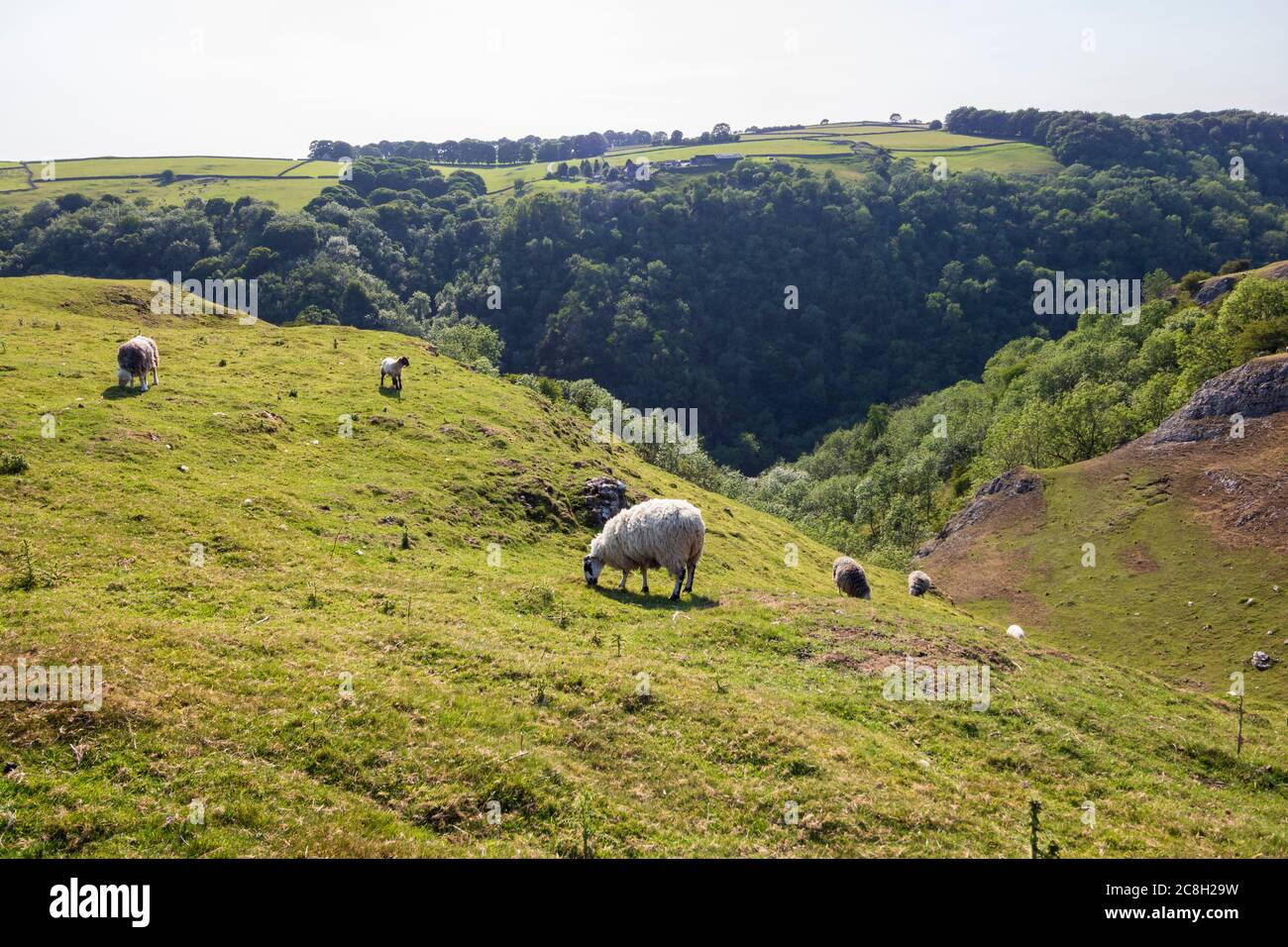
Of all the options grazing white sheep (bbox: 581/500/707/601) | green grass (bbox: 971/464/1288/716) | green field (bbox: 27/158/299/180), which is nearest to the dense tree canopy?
Answer: green field (bbox: 27/158/299/180)

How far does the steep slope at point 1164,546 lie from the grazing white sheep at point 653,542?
1244 inches

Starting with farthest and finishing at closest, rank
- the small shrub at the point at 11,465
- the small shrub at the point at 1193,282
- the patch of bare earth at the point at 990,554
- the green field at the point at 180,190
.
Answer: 1. the green field at the point at 180,190
2. the small shrub at the point at 1193,282
3. the patch of bare earth at the point at 990,554
4. the small shrub at the point at 11,465

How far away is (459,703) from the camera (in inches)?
551

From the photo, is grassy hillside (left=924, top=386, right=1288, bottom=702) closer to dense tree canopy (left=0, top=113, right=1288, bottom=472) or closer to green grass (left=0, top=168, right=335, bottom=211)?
dense tree canopy (left=0, top=113, right=1288, bottom=472)

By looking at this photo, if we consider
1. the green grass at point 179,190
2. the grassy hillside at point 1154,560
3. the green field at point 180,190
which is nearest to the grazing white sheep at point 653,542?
the grassy hillside at point 1154,560

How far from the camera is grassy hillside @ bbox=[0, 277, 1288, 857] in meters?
10.8

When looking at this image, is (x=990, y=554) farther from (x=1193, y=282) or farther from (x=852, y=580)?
(x=1193, y=282)

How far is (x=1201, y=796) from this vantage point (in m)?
15.0

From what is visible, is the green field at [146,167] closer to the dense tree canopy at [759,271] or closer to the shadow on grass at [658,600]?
the dense tree canopy at [759,271]

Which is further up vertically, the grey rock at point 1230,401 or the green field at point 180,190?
the green field at point 180,190

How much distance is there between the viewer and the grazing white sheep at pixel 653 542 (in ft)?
80.3

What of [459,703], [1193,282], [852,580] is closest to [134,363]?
[459,703]

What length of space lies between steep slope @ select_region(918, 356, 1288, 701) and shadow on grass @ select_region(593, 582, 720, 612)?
1214 inches
